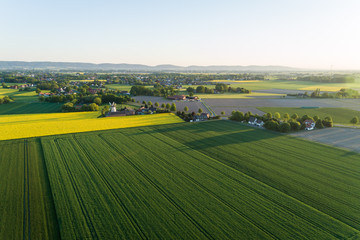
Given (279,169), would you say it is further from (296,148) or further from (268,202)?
(296,148)

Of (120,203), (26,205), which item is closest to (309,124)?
(120,203)

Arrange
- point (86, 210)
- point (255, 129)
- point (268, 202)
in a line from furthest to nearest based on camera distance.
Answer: point (255, 129) < point (268, 202) < point (86, 210)

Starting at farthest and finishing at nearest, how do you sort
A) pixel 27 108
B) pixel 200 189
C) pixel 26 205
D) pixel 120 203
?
pixel 27 108
pixel 200 189
pixel 120 203
pixel 26 205

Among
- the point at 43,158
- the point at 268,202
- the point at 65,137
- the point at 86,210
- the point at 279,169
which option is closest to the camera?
the point at 86,210

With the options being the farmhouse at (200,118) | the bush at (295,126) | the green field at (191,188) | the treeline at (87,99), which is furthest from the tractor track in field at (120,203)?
the treeline at (87,99)

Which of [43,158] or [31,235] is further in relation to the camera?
[43,158]

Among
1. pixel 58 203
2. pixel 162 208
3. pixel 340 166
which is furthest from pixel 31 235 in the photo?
pixel 340 166

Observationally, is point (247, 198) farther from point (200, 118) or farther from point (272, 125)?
point (200, 118)
